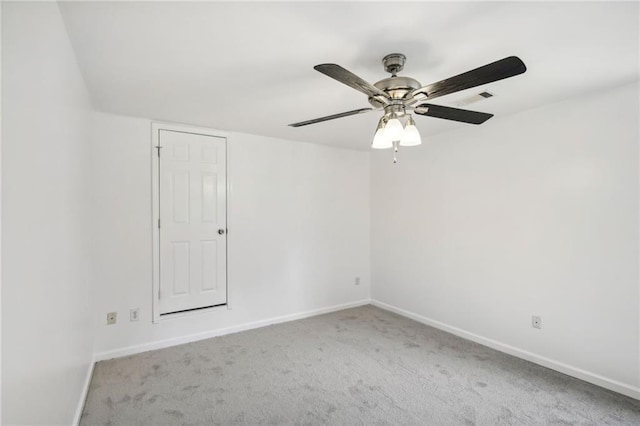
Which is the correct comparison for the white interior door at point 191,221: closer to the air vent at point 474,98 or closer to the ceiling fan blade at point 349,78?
the ceiling fan blade at point 349,78

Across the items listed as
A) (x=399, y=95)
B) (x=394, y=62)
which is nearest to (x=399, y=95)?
→ (x=399, y=95)

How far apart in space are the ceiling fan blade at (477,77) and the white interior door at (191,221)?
7.84 ft

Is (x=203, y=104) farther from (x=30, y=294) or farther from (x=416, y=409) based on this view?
(x=416, y=409)

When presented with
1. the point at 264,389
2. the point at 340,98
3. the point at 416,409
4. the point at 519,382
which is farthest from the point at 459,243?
the point at 264,389

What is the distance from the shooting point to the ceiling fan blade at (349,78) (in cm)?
142

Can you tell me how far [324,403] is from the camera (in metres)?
2.26

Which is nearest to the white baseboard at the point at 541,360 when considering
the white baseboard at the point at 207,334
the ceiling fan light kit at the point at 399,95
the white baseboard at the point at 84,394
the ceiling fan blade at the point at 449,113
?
the white baseboard at the point at 207,334

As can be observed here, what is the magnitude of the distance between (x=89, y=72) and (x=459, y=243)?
3.58 meters

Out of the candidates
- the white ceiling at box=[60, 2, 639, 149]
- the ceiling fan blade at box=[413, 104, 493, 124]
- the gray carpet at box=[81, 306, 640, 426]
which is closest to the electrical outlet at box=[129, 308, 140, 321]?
the gray carpet at box=[81, 306, 640, 426]

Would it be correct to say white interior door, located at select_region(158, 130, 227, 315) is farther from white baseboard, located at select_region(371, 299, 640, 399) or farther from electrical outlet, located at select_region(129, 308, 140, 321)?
white baseboard, located at select_region(371, 299, 640, 399)

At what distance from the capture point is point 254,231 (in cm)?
379

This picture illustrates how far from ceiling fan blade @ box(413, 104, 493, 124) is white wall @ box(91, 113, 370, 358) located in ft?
7.40

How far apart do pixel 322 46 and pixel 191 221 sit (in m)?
2.34

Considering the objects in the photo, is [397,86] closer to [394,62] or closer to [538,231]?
[394,62]
